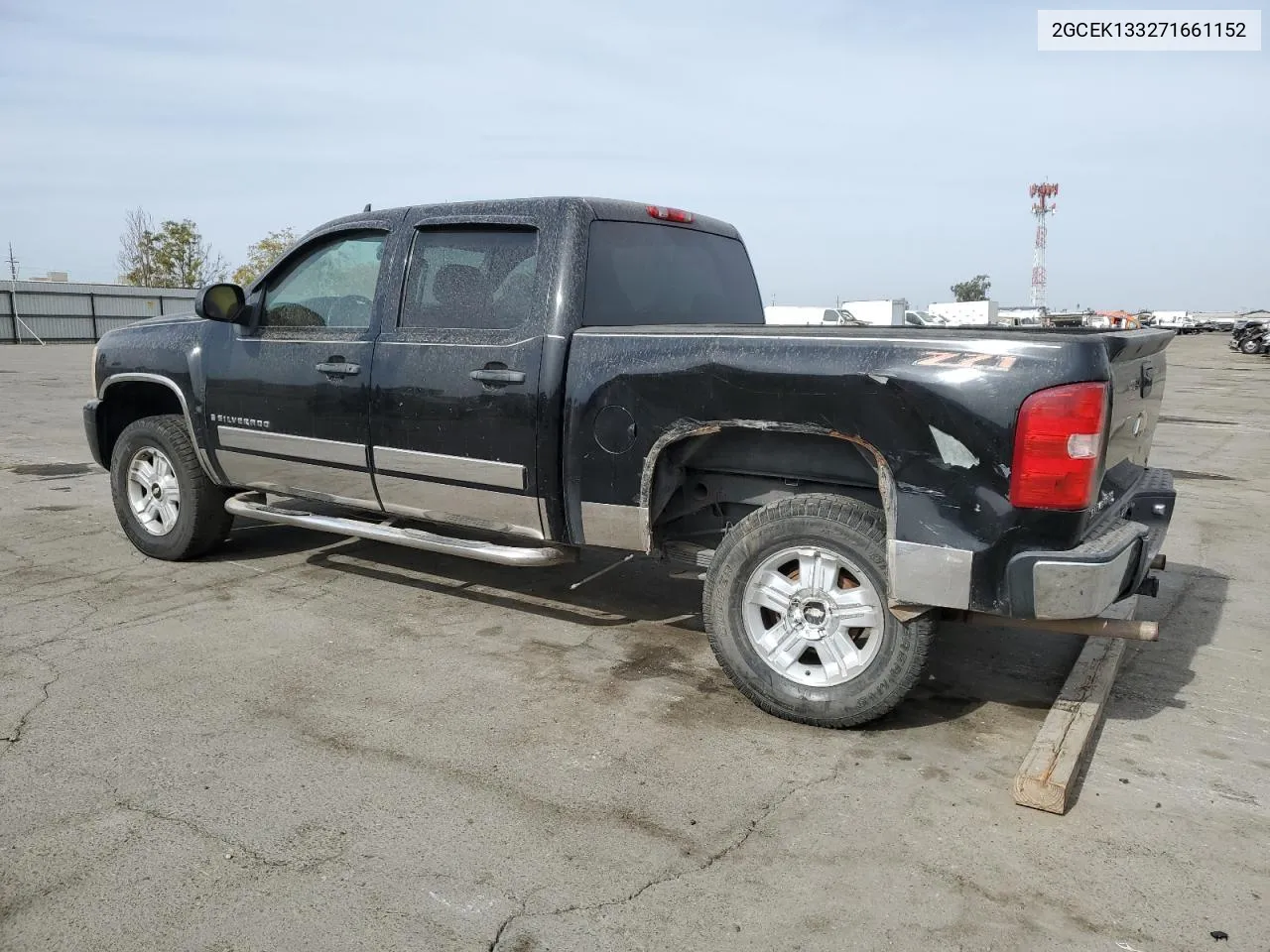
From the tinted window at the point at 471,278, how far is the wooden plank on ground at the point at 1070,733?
2.69 m

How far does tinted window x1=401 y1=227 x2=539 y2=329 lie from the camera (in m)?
4.67

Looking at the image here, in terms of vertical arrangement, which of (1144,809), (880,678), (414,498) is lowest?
(1144,809)

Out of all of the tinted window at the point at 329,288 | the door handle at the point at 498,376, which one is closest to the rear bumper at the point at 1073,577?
the door handle at the point at 498,376

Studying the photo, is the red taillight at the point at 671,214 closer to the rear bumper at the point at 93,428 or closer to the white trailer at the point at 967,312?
the rear bumper at the point at 93,428

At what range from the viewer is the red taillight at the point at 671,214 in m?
5.03

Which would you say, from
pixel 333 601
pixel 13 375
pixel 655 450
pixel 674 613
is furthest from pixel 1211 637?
pixel 13 375

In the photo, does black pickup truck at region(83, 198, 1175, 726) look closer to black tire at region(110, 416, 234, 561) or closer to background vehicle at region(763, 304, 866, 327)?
black tire at region(110, 416, 234, 561)

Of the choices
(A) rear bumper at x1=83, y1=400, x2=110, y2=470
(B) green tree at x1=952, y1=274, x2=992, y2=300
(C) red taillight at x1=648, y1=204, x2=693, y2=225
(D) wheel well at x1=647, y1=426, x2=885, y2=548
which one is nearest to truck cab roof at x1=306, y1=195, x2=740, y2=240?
(C) red taillight at x1=648, y1=204, x2=693, y2=225

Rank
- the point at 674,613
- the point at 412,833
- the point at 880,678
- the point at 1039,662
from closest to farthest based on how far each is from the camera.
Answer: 1. the point at 412,833
2. the point at 880,678
3. the point at 1039,662
4. the point at 674,613

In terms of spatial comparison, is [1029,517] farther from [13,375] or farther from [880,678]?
[13,375]

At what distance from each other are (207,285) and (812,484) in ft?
11.1

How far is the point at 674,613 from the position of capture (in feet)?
17.5

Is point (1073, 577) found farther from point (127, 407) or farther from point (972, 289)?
point (972, 289)

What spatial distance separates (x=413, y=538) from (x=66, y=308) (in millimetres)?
46739
